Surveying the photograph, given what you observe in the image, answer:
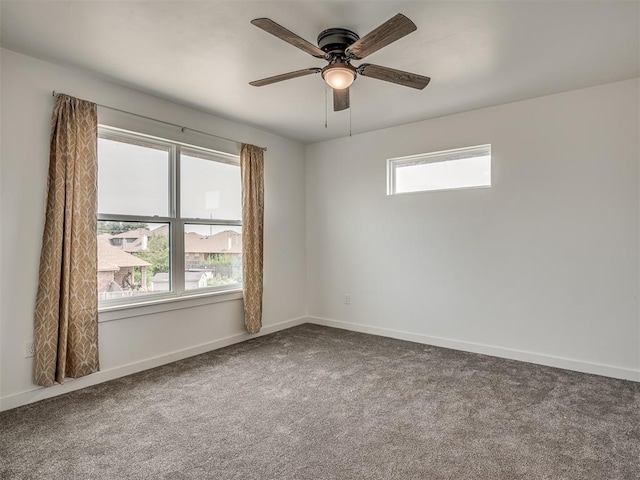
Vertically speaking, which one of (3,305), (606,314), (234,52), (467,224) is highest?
(234,52)

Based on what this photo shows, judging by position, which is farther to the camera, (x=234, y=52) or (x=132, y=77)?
(x=132, y=77)

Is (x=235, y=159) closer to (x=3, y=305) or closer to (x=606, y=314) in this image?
(x=3, y=305)

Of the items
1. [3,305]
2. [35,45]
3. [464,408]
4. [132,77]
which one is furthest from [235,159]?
[464,408]

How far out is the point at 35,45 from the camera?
2582 mm

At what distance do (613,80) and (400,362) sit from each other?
3.14 m

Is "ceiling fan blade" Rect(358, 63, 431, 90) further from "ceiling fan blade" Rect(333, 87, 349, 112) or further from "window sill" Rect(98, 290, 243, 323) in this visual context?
"window sill" Rect(98, 290, 243, 323)

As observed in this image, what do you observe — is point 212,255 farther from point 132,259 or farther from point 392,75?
point 392,75

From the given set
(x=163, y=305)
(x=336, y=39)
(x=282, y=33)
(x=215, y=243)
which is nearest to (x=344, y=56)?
(x=336, y=39)

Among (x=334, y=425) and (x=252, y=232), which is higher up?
(x=252, y=232)

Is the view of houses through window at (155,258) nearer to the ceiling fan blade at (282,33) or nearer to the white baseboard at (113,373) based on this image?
the white baseboard at (113,373)

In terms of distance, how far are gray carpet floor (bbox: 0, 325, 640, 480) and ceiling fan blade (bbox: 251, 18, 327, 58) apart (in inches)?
90.4

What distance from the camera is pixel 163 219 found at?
363 cm

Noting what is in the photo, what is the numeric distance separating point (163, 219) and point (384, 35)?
2.68m

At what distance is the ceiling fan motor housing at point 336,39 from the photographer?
2342mm
